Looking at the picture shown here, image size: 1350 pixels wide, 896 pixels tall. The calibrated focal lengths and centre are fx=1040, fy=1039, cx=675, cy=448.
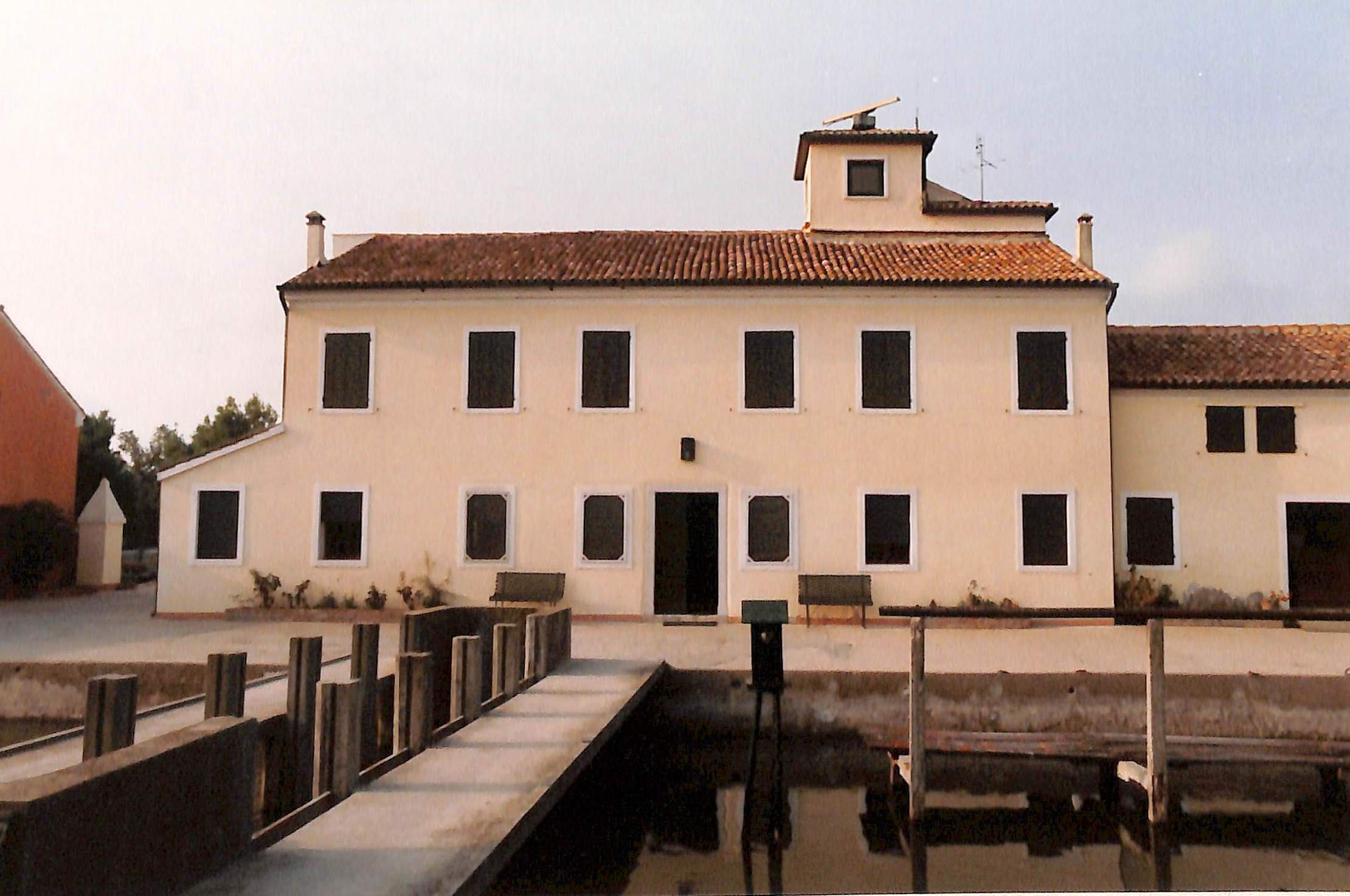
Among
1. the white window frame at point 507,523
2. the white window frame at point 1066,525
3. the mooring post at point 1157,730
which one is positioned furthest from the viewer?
the white window frame at point 507,523

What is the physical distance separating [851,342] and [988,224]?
6665 millimetres

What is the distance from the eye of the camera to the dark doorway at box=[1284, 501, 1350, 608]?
1712 cm

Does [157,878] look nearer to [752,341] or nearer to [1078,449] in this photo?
[752,341]

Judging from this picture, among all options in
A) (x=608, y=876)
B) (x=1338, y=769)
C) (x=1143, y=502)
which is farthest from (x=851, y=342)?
(x=608, y=876)

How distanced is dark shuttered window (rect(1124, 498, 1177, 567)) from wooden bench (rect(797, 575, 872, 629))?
14.6 feet

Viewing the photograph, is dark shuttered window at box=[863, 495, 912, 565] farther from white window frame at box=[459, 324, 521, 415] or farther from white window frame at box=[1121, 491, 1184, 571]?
white window frame at box=[459, 324, 521, 415]

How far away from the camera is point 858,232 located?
20.8m

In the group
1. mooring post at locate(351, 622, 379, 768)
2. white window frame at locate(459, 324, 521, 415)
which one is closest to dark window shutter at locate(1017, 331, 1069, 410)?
white window frame at locate(459, 324, 521, 415)

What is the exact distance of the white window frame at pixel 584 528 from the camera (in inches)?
655

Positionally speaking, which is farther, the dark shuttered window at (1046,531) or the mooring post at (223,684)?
the dark shuttered window at (1046,531)

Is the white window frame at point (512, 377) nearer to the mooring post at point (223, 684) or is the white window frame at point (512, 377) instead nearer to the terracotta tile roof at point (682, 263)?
the terracotta tile roof at point (682, 263)

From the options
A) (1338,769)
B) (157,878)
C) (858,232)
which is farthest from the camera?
(858,232)

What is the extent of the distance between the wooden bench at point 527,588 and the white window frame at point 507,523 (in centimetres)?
35

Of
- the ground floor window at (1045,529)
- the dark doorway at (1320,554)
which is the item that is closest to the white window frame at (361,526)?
the ground floor window at (1045,529)
